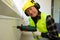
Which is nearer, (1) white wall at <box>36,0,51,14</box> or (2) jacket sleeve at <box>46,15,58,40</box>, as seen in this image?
(2) jacket sleeve at <box>46,15,58,40</box>

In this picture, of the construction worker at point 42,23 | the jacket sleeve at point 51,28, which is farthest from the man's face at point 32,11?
the jacket sleeve at point 51,28

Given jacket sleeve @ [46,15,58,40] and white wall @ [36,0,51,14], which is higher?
white wall @ [36,0,51,14]

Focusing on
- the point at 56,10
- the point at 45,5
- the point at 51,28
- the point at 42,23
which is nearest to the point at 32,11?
the point at 42,23

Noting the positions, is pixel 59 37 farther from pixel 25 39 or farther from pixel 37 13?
pixel 25 39

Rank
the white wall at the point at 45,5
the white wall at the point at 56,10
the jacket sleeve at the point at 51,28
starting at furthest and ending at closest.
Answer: the white wall at the point at 56,10
the white wall at the point at 45,5
the jacket sleeve at the point at 51,28

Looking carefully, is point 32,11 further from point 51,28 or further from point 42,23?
point 51,28

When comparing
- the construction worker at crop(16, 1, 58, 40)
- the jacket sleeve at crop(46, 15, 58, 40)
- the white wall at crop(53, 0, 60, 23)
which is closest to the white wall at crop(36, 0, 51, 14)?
the white wall at crop(53, 0, 60, 23)

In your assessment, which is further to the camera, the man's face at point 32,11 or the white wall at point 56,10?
the white wall at point 56,10

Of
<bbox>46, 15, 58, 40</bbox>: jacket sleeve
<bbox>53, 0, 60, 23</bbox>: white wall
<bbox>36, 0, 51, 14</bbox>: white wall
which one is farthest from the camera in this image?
<bbox>53, 0, 60, 23</bbox>: white wall

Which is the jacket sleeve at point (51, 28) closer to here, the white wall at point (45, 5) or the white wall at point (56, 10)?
the white wall at point (45, 5)

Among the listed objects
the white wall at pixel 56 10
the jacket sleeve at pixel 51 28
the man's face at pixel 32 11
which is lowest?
the jacket sleeve at pixel 51 28

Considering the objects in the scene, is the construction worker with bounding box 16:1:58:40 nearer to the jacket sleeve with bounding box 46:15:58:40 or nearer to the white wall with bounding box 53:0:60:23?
the jacket sleeve with bounding box 46:15:58:40

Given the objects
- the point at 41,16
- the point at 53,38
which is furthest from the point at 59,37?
the point at 41,16

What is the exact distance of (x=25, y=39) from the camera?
6.68 ft
